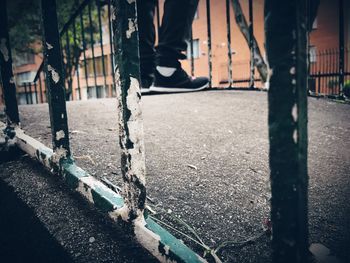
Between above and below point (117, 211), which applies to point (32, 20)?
above

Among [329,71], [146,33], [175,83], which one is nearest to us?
[146,33]

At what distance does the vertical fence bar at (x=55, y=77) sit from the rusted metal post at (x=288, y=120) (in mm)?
922

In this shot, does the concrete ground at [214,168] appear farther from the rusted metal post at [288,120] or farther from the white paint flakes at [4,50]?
the white paint flakes at [4,50]

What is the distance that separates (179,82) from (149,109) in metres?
0.39

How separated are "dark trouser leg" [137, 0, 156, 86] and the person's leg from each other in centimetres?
10

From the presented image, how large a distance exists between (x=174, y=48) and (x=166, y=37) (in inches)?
5.0

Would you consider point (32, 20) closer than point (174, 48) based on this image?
No

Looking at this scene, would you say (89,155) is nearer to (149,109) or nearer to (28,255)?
(28,255)

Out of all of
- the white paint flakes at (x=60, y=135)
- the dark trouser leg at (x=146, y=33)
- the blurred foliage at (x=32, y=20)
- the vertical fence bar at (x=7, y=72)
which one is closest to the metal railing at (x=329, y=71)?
the blurred foliage at (x=32, y=20)

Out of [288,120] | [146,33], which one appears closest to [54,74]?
[288,120]

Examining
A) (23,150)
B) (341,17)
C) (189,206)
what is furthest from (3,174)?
(341,17)

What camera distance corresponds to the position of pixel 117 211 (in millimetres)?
788

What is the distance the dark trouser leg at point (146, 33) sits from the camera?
233 centimetres

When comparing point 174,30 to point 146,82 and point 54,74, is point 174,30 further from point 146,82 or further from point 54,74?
point 54,74
